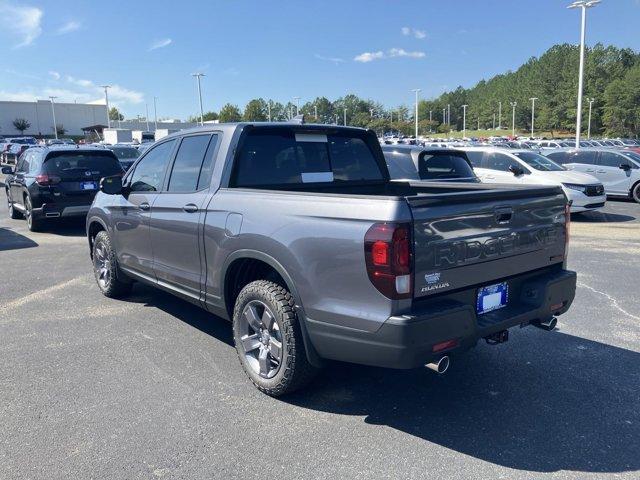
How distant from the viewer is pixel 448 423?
11.6 ft

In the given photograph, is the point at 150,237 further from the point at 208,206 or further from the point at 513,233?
the point at 513,233

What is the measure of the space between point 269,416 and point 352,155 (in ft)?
8.17

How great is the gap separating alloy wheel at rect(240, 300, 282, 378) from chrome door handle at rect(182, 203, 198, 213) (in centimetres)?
99

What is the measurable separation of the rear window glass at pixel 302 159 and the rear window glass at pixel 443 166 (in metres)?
4.61

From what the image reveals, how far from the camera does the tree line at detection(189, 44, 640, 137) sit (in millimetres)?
96625

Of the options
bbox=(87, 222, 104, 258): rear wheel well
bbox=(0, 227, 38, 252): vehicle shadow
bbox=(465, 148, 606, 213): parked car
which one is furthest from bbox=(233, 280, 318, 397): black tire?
bbox=(465, 148, 606, 213): parked car

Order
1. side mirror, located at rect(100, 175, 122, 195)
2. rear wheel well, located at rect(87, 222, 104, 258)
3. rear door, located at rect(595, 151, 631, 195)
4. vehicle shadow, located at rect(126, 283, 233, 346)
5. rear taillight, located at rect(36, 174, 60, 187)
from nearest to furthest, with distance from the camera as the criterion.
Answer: vehicle shadow, located at rect(126, 283, 233, 346) → side mirror, located at rect(100, 175, 122, 195) → rear wheel well, located at rect(87, 222, 104, 258) → rear taillight, located at rect(36, 174, 60, 187) → rear door, located at rect(595, 151, 631, 195)

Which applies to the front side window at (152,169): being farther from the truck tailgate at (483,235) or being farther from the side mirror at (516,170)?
the side mirror at (516,170)

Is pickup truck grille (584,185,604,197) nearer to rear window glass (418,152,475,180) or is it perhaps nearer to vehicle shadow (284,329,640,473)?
rear window glass (418,152,475,180)

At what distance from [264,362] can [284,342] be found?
1.30 feet

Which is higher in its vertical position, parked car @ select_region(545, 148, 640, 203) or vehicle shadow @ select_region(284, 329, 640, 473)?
parked car @ select_region(545, 148, 640, 203)

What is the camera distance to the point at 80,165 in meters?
11.3

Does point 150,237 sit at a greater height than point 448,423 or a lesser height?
greater

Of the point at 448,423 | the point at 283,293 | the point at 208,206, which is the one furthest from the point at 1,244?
the point at 448,423
